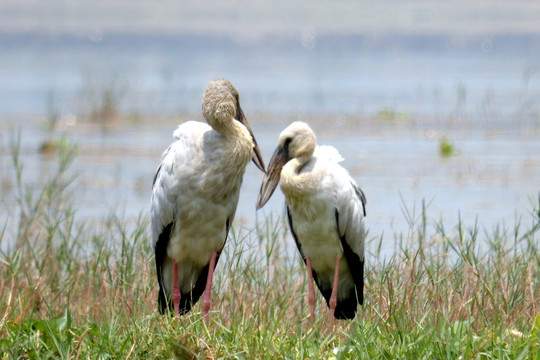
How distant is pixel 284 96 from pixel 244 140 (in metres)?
11.1

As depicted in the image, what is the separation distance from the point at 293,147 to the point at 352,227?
0.51 meters

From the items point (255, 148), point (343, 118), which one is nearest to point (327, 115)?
point (343, 118)

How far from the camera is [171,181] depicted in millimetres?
5465

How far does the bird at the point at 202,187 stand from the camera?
5441 mm

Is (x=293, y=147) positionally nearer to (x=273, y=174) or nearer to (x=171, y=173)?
(x=273, y=174)

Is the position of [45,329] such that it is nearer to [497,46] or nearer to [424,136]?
[424,136]

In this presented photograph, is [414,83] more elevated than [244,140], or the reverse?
[244,140]

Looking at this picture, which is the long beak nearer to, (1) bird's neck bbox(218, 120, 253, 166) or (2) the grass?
(1) bird's neck bbox(218, 120, 253, 166)

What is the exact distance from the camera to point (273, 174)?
5953 millimetres

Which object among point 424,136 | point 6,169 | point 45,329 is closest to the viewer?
point 45,329

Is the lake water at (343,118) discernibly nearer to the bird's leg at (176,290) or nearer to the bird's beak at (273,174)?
the bird's beak at (273,174)

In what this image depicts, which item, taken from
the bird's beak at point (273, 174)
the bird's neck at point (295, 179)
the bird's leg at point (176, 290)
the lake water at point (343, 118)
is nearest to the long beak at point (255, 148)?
the bird's beak at point (273, 174)

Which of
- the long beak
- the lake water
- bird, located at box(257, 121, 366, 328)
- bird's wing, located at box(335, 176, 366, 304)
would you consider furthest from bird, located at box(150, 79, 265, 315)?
the lake water

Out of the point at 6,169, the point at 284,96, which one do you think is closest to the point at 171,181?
the point at 6,169
